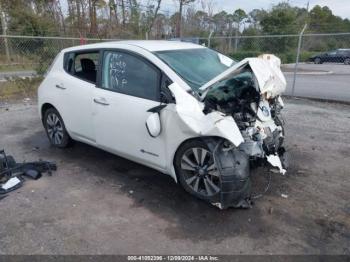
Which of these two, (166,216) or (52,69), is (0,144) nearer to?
(52,69)

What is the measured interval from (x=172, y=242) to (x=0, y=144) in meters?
4.19

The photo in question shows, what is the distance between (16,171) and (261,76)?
3292 millimetres

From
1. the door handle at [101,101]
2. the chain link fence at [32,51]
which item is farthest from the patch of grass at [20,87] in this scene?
the door handle at [101,101]

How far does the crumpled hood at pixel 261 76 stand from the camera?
3.40 m

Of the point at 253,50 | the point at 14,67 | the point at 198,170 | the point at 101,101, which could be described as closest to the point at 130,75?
the point at 101,101

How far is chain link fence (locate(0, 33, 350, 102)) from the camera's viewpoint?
12.2 meters

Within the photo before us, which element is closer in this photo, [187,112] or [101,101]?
[187,112]

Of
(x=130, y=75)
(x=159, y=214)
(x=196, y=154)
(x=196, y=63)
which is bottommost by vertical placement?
(x=159, y=214)

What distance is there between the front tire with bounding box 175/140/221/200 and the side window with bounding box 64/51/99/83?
2.12 meters

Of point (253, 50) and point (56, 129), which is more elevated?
point (253, 50)

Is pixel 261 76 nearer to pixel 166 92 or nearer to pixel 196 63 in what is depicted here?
pixel 166 92

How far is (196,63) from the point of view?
14.1 feet

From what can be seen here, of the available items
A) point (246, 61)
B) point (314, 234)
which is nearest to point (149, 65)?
point (246, 61)

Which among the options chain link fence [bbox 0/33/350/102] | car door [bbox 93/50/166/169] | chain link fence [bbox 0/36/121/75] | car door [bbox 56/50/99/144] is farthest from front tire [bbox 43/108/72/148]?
chain link fence [bbox 0/36/121/75]
